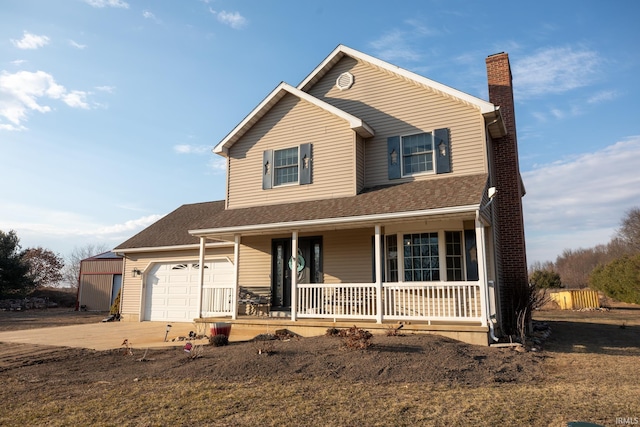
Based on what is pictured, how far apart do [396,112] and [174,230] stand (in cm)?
1044

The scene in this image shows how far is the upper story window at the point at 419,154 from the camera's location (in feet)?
38.5

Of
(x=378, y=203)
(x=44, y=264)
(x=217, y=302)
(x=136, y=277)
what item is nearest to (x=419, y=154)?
(x=378, y=203)

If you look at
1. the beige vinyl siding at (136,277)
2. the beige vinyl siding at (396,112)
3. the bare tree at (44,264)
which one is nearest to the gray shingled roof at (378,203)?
the beige vinyl siding at (396,112)

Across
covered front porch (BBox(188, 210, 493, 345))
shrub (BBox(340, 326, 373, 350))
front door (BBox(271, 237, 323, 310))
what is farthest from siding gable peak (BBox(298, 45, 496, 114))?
shrub (BBox(340, 326, 373, 350))

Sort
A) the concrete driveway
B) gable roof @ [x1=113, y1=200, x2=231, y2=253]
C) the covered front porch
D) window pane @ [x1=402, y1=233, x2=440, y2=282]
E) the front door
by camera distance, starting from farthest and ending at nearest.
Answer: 1. gable roof @ [x1=113, y1=200, x2=231, y2=253]
2. the front door
3. window pane @ [x1=402, y1=233, x2=440, y2=282]
4. the concrete driveway
5. the covered front porch

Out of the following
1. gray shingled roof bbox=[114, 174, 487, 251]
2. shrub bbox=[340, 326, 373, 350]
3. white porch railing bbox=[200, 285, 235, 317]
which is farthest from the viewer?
white porch railing bbox=[200, 285, 235, 317]

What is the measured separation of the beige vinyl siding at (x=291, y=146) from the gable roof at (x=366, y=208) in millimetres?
462

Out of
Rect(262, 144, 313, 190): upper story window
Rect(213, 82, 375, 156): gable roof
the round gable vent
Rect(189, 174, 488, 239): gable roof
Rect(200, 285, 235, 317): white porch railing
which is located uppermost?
the round gable vent

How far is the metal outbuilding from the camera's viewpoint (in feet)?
87.8

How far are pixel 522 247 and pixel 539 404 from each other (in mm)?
8028

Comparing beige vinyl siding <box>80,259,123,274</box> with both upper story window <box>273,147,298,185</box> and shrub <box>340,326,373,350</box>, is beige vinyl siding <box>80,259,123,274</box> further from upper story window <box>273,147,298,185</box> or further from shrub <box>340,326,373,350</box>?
shrub <box>340,326,373,350</box>

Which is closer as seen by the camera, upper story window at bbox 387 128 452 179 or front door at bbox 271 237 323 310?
upper story window at bbox 387 128 452 179

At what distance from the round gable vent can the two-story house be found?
36mm

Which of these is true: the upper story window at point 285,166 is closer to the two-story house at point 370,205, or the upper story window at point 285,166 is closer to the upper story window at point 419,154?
the two-story house at point 370,205
